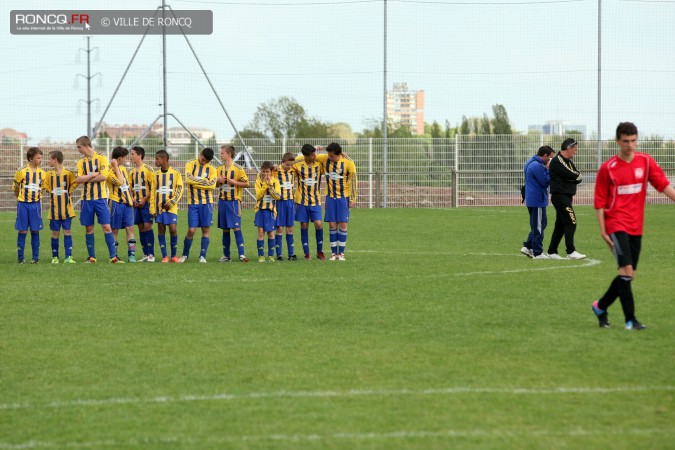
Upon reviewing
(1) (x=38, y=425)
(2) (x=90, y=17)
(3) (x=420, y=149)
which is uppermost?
(2) (x=90, y=17)

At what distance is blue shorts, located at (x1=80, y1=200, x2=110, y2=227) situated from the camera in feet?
53.9

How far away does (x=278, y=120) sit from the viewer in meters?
57.2

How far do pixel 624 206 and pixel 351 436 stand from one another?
4.47 meters

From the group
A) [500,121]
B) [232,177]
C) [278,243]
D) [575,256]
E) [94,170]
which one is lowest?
[575,256]

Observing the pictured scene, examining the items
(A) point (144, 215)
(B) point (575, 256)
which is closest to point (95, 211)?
(A) point (144, 215)

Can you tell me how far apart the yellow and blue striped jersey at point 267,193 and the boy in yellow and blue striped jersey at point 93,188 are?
246 centimetres

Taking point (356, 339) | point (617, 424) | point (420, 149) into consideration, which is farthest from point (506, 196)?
point (617, 424)

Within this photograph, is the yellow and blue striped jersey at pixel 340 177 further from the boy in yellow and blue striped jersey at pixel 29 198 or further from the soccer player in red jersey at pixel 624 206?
the soccer player in red jersey at pixel 624 206

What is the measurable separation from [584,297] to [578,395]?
490 centimetres

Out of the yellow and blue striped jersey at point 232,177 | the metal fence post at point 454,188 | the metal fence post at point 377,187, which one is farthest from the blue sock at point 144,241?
the metal fence post at point 454,188

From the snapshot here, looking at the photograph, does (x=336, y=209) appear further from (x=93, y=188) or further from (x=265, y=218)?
(x=93, y=188)

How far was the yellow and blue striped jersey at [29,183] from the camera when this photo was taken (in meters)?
16.8

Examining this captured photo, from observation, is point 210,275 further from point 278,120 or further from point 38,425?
point 278,120

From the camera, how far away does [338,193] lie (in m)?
16.7
